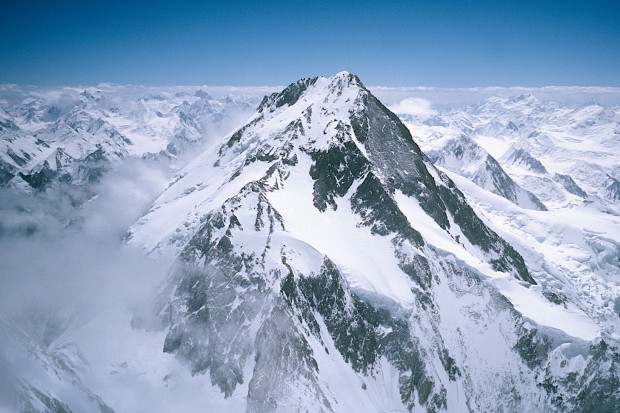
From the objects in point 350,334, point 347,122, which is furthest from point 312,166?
point 350,334

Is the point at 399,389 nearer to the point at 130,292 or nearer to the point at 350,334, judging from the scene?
the point at 350,334

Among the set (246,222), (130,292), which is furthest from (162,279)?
(246,222)

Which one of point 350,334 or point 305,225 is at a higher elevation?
point 305,225

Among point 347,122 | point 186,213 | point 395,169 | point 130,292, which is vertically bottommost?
point 130,292

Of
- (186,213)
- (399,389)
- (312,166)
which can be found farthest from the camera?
(186,213)

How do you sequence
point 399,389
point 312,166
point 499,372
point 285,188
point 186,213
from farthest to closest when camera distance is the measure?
1. point 186,213
2. point 312,166
3. point 285,188
4. point 499,372
5. point 399,389

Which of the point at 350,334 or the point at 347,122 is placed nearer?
the point at 350,334
